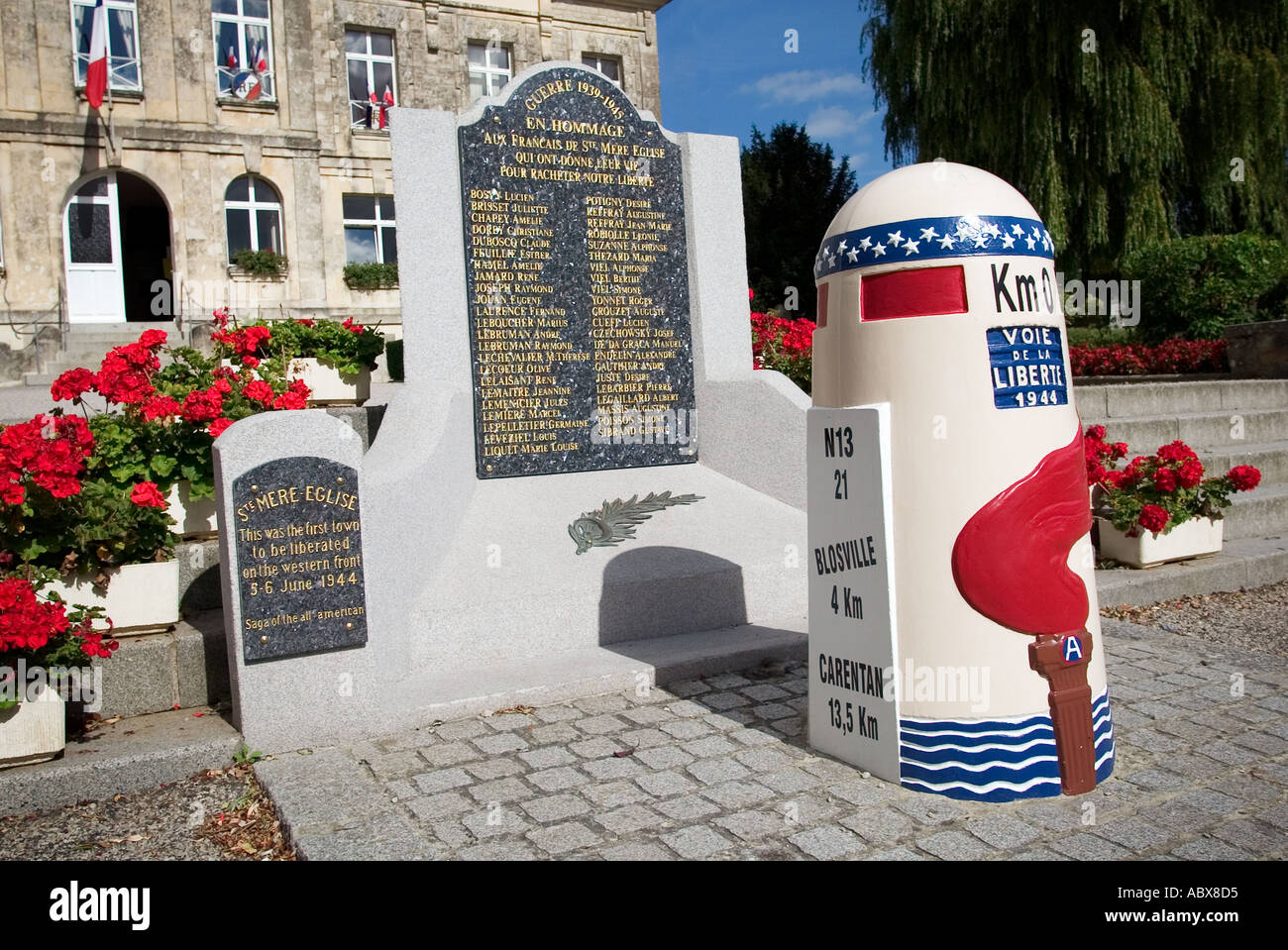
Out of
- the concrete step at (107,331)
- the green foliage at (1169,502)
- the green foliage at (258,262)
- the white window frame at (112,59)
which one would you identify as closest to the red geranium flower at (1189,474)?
the green foliage at (1169,502)

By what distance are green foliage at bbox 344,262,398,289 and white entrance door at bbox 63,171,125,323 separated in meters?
4.18

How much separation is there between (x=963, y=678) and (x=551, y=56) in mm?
22328

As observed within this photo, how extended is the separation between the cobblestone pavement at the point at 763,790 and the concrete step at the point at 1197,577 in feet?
4.82

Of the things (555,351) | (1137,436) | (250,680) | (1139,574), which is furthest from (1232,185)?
(250,680)

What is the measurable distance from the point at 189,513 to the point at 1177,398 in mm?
8953

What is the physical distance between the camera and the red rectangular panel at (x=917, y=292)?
11.8ft

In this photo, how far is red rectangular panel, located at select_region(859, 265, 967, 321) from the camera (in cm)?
359

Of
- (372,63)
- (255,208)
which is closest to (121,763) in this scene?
(255,208)

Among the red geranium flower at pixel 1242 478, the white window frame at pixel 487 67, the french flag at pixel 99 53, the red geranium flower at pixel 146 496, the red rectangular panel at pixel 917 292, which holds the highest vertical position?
the white window frame at pixel 487 67

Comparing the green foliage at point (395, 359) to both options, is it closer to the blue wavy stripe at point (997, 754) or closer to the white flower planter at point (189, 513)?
the white flower planter at point (189, 513)

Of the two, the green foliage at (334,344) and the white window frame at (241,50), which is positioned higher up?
the white window frame at (241,50)

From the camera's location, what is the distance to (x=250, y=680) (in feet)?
13.8

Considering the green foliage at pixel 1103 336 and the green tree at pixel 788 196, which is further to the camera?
the green tree at pixel 788 196

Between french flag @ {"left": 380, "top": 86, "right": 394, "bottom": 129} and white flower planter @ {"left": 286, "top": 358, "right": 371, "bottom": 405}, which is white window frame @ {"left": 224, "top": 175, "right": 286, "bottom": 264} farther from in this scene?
white flower planter @ {"left": 286, "top": 358, "right": 371, "bottom": 405}
